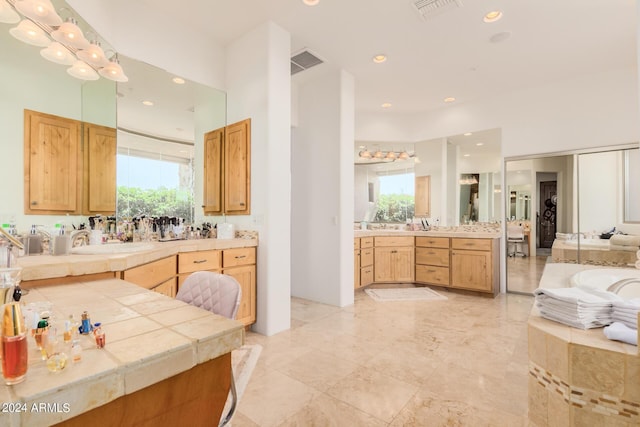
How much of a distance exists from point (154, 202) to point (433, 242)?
151 inches

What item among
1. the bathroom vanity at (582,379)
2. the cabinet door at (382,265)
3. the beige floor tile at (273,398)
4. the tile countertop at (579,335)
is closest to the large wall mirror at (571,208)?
the cabinet door at (382,265)

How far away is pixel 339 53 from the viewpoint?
3354 mm

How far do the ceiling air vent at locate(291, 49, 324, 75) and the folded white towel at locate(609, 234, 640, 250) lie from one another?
13.2 ft

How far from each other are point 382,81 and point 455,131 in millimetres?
1621

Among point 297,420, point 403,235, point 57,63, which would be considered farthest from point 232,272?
point 403,235

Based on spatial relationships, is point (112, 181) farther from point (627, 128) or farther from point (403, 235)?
point (627, 128)

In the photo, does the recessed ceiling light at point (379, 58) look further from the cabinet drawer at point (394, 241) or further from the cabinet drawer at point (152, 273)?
the cabinet drawer at point (152, 273)

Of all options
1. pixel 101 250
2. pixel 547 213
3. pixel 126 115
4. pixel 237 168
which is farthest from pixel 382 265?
pixel 126 115

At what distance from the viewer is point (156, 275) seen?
6.98ft

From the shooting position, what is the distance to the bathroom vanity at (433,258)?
13.6 feet

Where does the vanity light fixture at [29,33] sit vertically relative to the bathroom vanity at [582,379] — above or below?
above

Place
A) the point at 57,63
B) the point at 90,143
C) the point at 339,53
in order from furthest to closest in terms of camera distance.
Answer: the point at 339,53, the point at 90,143, the point at 57,63

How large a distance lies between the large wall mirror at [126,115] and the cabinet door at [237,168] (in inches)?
11.1

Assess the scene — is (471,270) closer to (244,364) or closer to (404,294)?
(404,294)
